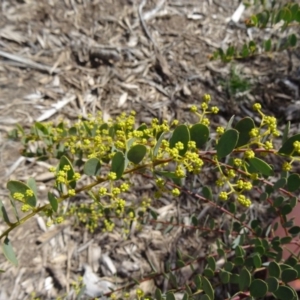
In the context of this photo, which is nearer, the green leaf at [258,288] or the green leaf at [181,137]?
the green leaf at [181,137]

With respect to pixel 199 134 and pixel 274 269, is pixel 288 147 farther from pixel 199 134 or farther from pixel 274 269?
pixel 274 269

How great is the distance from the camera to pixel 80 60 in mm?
2350

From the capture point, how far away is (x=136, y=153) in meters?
0.92

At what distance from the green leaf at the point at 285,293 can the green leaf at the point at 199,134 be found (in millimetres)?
426

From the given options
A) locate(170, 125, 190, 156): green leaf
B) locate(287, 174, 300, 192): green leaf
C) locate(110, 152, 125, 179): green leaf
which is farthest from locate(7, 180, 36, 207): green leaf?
locate(287, 174, 300, 192): green leaf

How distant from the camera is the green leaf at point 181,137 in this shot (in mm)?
930

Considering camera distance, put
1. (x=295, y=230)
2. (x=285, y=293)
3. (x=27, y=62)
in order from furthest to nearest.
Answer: (x=27, y=62), (x=295, y=230), (x=285, y=293)

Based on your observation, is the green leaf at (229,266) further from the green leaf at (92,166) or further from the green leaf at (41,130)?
the green leaf at (41,130)

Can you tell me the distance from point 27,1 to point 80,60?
48 centimetres

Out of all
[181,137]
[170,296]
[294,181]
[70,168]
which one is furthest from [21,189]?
[294,181]

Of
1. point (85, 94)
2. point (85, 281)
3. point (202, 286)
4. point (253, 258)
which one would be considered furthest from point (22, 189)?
point (85, 94)

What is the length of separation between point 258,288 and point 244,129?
41cm

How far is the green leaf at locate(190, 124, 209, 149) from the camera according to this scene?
0.95 metres

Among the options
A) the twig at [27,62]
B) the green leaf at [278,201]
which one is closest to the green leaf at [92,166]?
the green leaf at [278,201]
